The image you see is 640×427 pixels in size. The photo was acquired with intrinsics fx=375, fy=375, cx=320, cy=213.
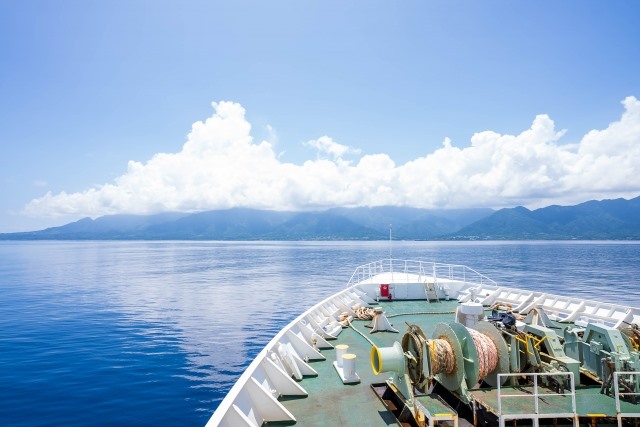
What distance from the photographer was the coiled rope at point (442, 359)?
8.66 metres

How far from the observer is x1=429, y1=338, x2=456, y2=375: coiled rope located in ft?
28.4

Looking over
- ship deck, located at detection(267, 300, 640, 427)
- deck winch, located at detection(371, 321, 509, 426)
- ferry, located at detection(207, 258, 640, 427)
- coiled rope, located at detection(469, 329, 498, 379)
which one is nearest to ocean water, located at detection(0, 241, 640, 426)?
Result: ship deck, located at detection(267, 300, 640, 427)

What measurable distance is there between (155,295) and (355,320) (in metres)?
40.6

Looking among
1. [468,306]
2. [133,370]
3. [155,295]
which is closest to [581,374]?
[468,306]

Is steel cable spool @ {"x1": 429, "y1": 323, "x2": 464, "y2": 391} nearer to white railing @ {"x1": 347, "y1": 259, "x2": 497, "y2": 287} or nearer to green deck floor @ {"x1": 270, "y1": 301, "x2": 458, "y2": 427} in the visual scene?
green deck floor @ {"x1": 270, "y1": 301, "x2": 458, "y2": 427}

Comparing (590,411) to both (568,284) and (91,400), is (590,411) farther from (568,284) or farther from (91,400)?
(568,284)

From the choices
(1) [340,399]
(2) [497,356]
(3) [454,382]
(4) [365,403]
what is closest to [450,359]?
(3) [454,382]

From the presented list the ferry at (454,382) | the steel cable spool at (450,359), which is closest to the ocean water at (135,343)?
the ferry at (454,382)

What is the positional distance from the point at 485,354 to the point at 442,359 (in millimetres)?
Answer: 1167

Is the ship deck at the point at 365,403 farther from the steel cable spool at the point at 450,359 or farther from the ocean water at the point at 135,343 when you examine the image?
the ocean water at the point at 135,343

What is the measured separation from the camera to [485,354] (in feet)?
29.5

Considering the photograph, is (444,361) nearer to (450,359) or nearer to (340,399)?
(450,359)

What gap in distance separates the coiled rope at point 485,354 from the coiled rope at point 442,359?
736 millimetres

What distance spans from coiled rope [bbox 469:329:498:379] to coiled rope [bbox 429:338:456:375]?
0.74 metres
